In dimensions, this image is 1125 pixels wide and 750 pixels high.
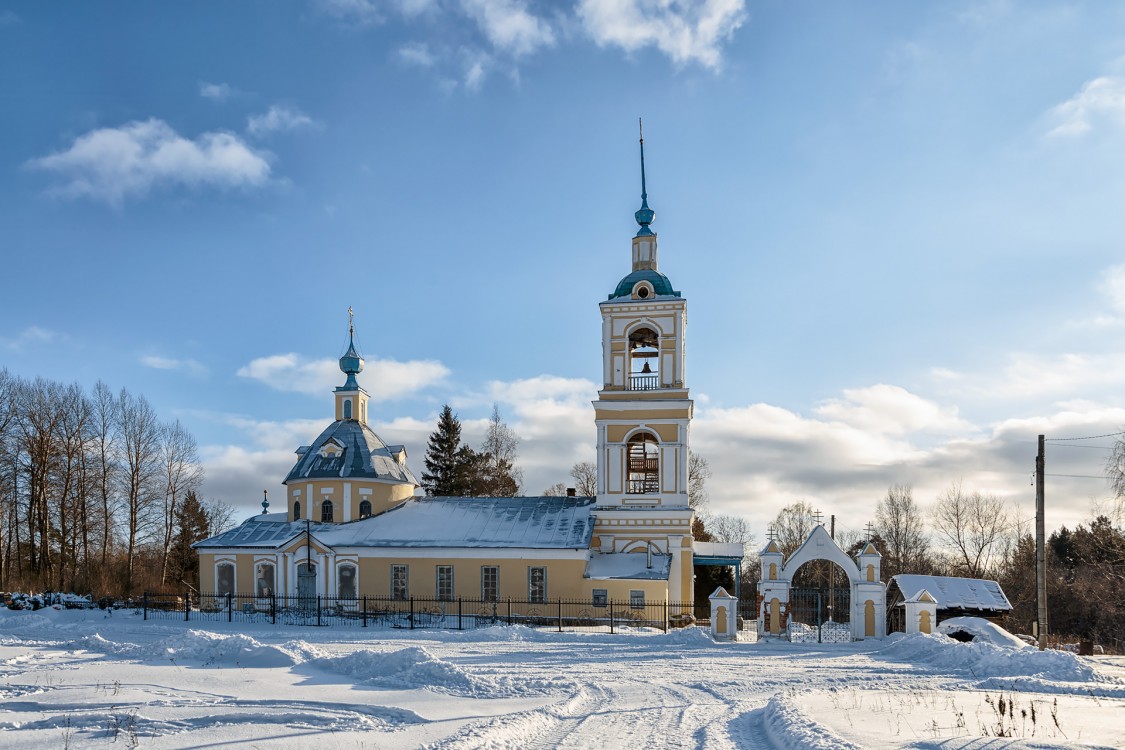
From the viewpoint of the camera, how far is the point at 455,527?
35.2m

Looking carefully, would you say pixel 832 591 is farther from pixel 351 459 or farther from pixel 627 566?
pixel 351 459

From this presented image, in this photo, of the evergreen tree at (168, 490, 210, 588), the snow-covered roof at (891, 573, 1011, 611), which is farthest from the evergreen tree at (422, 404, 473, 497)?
the snow-covered roof at (891, 573, 1011, 611)

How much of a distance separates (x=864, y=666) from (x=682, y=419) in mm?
15196

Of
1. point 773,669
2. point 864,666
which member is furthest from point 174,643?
point 864,666

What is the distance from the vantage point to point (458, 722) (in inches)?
476

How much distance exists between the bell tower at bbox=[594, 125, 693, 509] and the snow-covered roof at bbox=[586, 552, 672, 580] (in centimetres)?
183

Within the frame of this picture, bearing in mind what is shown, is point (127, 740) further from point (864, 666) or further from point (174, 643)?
point (864, 666)

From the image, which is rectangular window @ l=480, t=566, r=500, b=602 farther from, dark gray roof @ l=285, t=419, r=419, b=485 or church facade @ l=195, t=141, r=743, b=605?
dark gray roof @ l=285, t=419, r=419, b=485

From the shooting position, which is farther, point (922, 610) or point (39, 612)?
point (39, 612)

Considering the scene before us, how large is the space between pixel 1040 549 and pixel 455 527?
772 inches

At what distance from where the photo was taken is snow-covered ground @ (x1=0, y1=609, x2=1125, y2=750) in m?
11.1

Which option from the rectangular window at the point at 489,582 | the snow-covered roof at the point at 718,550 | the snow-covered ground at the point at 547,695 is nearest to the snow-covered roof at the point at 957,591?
the snow-covered roof at the point at 718,550

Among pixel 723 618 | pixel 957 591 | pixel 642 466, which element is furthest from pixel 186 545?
pixel 957 591

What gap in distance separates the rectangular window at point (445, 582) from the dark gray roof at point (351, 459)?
5784 millimetres
